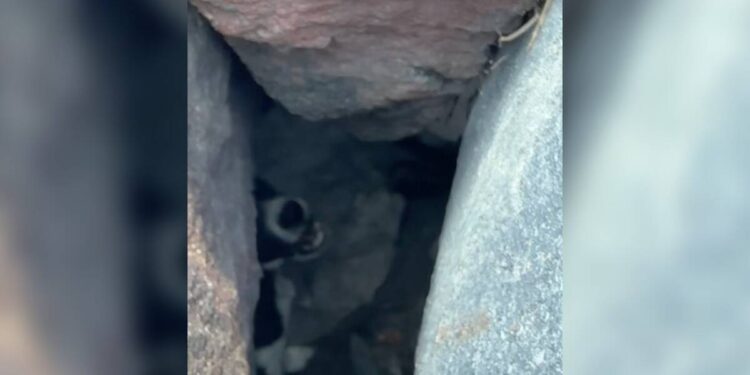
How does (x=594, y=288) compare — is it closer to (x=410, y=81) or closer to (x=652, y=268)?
(x=652, y=268)

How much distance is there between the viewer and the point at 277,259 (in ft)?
4.40

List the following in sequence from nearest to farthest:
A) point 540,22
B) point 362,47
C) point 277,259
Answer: point 540,22, point 362,47, point 277,259

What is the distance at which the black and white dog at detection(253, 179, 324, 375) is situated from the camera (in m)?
1.29

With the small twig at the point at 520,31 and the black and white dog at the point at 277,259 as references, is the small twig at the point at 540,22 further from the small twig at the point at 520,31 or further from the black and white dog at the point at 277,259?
the black and white dog at the point at 277,259

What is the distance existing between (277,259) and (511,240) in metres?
0.52

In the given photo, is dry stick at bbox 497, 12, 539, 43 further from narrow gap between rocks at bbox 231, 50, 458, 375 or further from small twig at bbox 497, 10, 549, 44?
narrow gap between rocks at bbox 231, 50, 458, 375

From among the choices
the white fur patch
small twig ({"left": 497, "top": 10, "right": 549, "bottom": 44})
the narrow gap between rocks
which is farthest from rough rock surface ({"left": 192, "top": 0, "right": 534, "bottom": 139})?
the white fur patch

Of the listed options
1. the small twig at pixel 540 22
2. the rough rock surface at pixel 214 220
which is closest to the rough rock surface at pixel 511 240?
the small twig at pixel 540 22

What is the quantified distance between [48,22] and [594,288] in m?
0.19

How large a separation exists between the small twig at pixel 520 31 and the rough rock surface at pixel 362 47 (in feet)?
0.06

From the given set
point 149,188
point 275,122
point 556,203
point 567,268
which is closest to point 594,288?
point 567,268

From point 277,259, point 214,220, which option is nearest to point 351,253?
point 277,259

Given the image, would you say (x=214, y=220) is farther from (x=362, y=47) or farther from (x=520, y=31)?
(x=520, y=31)

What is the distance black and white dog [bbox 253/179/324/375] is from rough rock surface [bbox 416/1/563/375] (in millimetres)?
307
